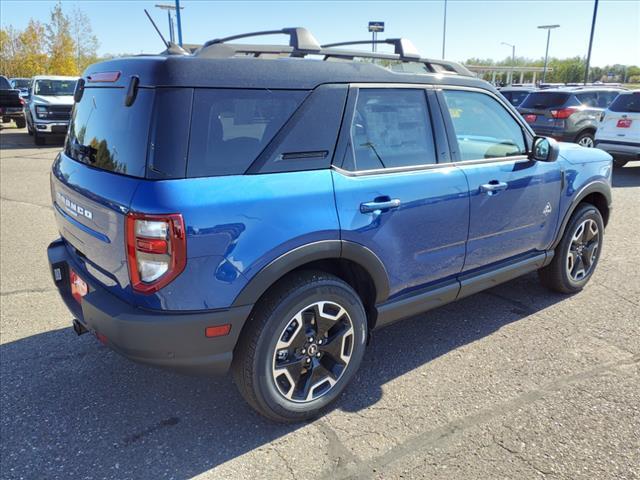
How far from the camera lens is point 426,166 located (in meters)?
3.03

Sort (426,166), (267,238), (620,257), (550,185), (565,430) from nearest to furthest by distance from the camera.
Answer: (267,238) → (565,430) → (426,166) → (550,185) → (620,257)

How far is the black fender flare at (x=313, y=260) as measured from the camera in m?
2.33

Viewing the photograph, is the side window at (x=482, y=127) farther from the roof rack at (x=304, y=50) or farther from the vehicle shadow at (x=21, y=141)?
the vehicle shadow at (x=21, y=141)

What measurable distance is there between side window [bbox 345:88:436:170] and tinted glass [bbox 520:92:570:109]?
1008cm

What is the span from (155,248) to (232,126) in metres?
0.65

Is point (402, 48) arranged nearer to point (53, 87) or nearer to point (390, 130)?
point (390, 130)

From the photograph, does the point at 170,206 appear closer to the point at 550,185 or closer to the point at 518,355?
the point at 518,355

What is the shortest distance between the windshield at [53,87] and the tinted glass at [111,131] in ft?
48.8

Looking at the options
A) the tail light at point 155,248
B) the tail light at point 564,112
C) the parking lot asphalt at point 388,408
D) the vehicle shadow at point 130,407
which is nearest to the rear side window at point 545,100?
the tail light at point 564,112

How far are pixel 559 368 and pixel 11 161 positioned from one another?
43.2 ft

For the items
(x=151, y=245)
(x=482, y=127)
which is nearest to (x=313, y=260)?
(x=151, y=245)

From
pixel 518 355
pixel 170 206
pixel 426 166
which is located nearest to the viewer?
pixel 170 206

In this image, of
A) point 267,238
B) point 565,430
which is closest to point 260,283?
point 267,238

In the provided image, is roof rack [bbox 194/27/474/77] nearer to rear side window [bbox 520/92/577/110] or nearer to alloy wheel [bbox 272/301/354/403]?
alloy wheel [bbox 272/301/354/403]
